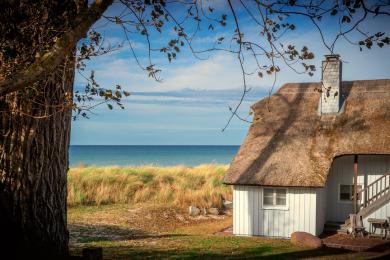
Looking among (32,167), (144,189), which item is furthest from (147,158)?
(32,167)

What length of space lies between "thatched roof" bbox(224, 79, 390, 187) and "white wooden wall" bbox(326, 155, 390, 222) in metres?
1.38

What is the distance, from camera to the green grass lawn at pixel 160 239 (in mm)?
11391

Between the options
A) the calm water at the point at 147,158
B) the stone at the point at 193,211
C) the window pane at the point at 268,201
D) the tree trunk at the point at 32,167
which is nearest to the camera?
the tree trunk at the point at 32,167

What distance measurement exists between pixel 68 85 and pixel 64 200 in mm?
1776

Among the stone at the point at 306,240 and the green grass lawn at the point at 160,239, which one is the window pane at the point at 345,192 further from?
the stone at the point at 306,240

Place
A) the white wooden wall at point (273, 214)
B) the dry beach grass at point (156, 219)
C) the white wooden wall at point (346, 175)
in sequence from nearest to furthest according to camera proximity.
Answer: the dry beach grass at point (156, 219)
the white wooden wall at point (273, 214)
the white wooden wall at point (346, 175)

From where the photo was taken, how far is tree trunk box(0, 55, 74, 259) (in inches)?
248

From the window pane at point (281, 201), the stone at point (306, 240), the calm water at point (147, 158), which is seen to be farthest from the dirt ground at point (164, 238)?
the calm water at point (147, 158)

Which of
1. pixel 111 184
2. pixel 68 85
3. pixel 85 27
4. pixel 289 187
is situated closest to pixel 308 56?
pixel 85 27

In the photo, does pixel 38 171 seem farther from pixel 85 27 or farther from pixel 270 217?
pixel 270 217

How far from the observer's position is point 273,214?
1786 centimetres

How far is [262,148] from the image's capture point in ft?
63.2

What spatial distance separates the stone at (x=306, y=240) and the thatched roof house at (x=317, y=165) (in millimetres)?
1938

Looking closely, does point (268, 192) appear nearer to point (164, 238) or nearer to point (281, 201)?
point (281, 201)
